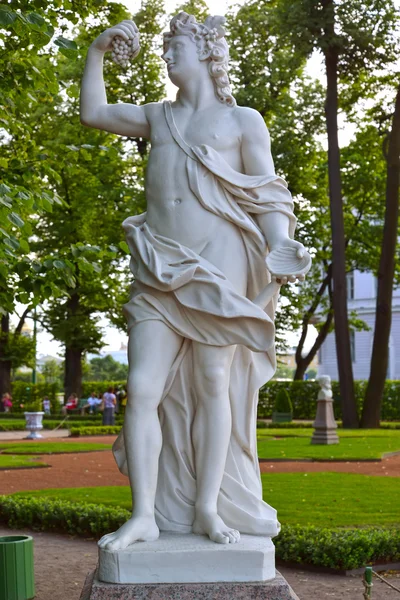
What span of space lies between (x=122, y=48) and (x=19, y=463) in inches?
512

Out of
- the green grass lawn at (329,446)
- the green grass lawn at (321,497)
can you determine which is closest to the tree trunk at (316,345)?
the green grass lawn at (329,446)

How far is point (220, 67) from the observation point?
186 inches

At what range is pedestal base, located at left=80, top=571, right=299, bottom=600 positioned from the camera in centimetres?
399

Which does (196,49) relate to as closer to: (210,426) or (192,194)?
(192,194)

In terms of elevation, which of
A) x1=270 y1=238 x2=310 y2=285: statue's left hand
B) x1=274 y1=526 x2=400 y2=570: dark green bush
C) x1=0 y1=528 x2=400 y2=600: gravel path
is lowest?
x1=0 y1=528 x2=400 y2=600: gravel path

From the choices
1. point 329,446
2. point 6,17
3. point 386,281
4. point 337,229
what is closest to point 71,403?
point 337,229

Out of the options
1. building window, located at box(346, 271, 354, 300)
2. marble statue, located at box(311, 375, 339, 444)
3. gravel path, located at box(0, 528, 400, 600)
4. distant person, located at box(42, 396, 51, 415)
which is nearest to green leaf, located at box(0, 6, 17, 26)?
gravel path, located at box(0, 528, 400, 600)

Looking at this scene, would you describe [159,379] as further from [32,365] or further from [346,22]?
[32,365]

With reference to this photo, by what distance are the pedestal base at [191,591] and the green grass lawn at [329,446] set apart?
12.4 metres

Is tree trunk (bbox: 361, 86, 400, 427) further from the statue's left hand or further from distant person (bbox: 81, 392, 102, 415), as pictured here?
the statue's left hand

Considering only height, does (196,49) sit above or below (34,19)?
below

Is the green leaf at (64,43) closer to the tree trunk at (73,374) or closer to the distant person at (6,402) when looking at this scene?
the tree trunk at (73,374)

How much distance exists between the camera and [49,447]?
2059cm

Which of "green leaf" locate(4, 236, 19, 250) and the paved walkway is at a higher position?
"green leaf" locate(4, 236, 19, 250)
